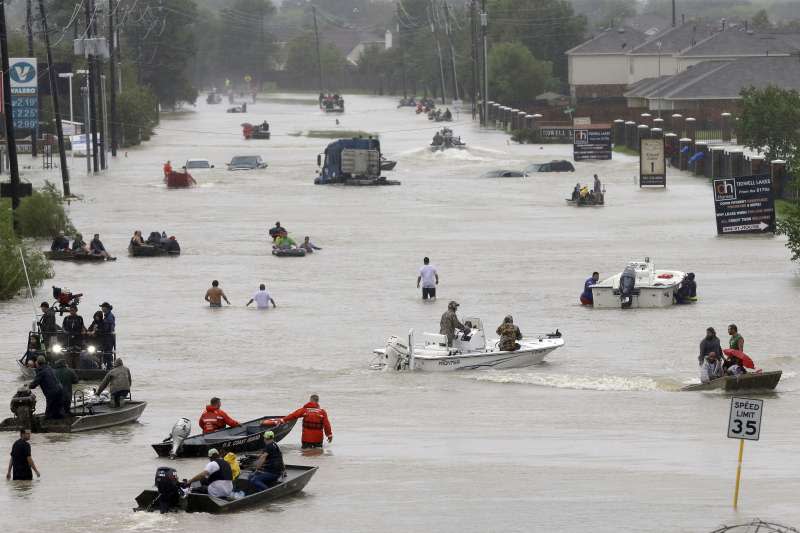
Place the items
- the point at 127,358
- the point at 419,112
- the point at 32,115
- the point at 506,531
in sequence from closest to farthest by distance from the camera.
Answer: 1. the point at 506,531
2. the point at 127,358
3. the point at 32,115
4. the point at 419,112

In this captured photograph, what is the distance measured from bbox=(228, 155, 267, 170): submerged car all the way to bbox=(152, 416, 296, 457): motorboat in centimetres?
7354

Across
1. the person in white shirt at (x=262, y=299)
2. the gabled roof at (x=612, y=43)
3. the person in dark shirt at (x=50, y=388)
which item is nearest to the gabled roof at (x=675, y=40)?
the gabled roof at (x=612, y=43)

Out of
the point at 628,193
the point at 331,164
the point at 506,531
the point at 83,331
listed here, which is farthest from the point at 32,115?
the point at 506,531

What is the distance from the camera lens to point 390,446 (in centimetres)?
2827

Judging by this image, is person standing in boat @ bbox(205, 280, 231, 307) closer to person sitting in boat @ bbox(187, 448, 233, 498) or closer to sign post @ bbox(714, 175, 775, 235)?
sign post @ bbox(714, 175, 775, 235)

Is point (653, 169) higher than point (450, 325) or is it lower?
higher

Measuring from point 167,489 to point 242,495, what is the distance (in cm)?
115

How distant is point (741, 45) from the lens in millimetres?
139250

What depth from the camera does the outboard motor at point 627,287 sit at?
44812 mm

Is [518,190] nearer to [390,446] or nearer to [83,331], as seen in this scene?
[83,331]

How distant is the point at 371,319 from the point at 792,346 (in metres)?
10.7

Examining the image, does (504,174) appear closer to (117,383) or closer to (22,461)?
(117,383)

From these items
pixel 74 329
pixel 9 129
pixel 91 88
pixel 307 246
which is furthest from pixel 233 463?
pixel 91 88

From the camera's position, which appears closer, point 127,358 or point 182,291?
point 127,358
